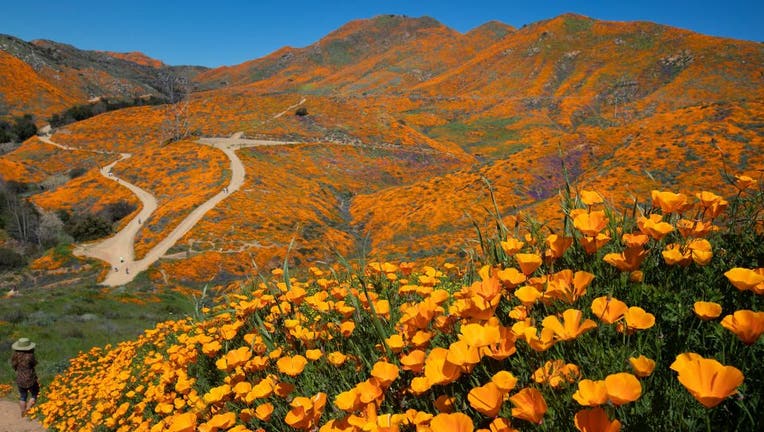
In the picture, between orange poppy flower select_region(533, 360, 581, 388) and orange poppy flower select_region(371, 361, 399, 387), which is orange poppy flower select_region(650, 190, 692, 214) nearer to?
orange poppy flower select_region(533, 360, 581, 388)

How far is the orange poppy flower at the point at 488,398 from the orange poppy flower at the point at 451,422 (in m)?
0.05

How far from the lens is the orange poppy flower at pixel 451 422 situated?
102 centimetres

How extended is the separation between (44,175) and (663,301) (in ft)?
186

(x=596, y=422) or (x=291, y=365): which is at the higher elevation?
(x=596, y=422)

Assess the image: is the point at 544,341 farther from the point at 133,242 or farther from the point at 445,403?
the point at 133,242

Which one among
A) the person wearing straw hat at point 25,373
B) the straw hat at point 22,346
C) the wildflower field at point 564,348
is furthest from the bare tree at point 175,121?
the wildflower field at point 564,348

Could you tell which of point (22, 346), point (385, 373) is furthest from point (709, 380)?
point (22, 346)

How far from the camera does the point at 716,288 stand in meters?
1.51

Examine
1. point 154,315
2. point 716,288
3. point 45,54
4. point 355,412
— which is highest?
point 45,54

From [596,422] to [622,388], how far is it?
95 millimetres

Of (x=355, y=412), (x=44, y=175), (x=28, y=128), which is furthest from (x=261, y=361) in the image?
(x=28, y=128)

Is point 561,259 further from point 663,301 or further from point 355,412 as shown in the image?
point 355,412

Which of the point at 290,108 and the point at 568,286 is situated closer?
the point at 568,286

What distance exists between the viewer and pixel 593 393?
0.92m
